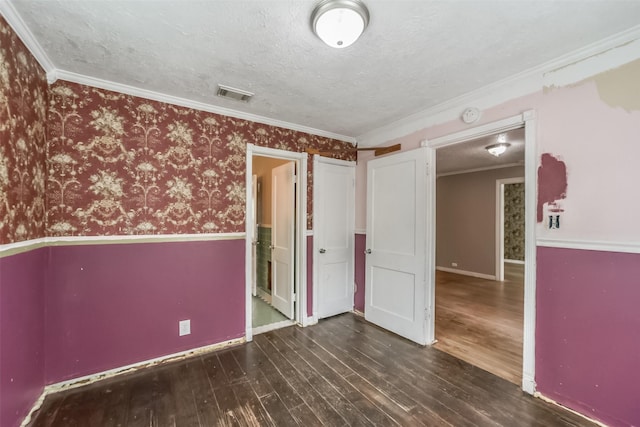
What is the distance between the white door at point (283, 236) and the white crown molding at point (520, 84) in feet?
4.49

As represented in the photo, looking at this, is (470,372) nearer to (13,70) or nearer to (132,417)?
(132,417)

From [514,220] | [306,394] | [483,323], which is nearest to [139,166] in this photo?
[306,394]

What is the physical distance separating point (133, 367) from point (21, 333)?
92 cm

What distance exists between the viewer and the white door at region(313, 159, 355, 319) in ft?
11.2

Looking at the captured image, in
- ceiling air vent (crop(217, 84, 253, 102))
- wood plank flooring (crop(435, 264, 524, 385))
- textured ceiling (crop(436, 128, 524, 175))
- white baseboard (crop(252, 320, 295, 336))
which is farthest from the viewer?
textured ceiling (crop(436, 128, 524, 175))

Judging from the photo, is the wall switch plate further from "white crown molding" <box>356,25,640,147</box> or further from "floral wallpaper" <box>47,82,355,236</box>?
"white crown molding" <box>356,25,640,147</box>

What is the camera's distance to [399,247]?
3014 millimetres

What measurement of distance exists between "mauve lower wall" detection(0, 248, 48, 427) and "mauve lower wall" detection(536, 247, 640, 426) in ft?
11.2

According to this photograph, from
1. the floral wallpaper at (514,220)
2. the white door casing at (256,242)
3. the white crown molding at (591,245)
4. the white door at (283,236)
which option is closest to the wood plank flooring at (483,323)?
the white crown molding at (591,245)

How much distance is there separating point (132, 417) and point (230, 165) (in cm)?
214

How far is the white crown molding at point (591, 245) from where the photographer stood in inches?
64.2

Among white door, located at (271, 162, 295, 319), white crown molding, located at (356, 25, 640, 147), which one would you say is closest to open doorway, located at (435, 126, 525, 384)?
white crown molding, located at (356, 25, 640, 147)

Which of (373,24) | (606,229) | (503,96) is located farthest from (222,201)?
(606,229)

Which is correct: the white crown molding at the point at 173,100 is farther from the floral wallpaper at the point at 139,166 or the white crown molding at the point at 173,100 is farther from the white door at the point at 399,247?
the white door at the point at 399,247
